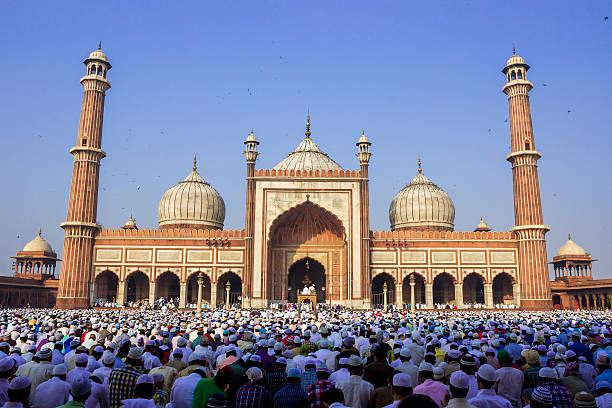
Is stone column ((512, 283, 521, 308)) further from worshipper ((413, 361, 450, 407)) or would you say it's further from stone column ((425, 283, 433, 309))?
worshipper ((413, 361, 450, 407))

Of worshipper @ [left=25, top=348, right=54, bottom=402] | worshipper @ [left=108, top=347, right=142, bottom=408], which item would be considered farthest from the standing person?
worshipper @ [left=25, top=348, right=54, bottom=402]

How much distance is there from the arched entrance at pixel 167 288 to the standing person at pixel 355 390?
1215 inches

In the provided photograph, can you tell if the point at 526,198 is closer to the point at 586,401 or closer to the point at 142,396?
the point at 586,401

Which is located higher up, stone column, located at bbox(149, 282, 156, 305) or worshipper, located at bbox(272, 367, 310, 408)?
stone column, located at bbox(149, 282, 156, 305)

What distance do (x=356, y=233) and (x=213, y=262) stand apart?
8.97 m

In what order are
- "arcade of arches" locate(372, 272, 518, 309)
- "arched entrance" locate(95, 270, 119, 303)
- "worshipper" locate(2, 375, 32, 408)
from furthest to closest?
"arched entrance" locate(95, 270, 119, 303) → "arcade of arches" locate(372, 272, 518, 309) → "worshipper" locate(2, 375, 32, 408)

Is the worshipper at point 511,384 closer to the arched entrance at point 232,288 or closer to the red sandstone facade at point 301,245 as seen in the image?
the red sandstone facade at point 301,245

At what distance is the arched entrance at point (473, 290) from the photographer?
3553cm

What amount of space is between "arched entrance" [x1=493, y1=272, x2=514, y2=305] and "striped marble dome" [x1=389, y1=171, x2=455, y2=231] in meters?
5.35

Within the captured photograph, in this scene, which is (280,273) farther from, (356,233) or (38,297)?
(38,297)

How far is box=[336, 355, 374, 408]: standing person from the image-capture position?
503 centimetres

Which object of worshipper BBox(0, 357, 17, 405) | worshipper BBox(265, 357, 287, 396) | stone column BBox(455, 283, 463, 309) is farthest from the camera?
stone column BBox(455, 283, 463, 309)

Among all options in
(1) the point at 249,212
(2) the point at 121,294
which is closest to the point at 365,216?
(1) the point at 249,212

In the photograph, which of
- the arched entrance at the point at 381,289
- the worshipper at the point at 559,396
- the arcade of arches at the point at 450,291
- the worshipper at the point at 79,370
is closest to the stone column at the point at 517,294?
the arcade of arches at the point at 450,291
